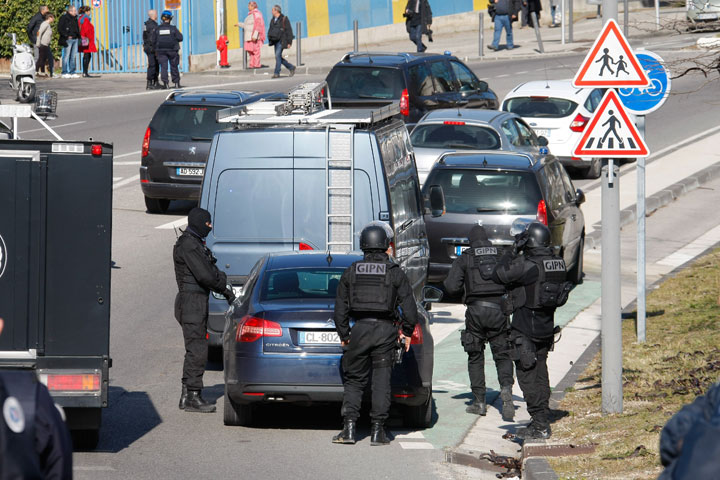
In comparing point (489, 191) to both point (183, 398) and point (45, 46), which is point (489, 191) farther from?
point (45, 46)

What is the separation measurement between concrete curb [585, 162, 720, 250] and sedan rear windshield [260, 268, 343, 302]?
31.4 ft

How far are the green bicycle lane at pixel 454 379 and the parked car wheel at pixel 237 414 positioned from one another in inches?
55.2

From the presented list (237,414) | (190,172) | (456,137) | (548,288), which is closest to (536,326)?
(548,288)

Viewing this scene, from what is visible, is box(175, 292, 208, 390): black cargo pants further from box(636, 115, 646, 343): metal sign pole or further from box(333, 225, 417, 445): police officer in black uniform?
box(636, 115, 646, 343): metal sign pole

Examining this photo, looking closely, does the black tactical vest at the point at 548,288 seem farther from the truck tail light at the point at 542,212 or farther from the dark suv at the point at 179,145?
the dark suv at the point at 179,145

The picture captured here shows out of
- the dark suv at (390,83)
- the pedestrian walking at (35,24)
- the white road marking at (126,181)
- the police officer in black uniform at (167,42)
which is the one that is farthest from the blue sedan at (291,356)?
the pedestrian walking at (35,24)

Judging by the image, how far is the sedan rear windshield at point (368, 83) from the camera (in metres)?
21.9

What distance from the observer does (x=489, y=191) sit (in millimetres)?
14672

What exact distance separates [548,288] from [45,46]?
29518 millimetres

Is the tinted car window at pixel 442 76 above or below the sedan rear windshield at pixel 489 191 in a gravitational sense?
above

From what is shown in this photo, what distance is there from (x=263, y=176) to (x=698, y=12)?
14.0 feet

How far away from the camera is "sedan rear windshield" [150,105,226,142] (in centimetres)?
1891

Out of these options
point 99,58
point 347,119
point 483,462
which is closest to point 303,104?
point 347,119

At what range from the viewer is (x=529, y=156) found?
1536 cm
